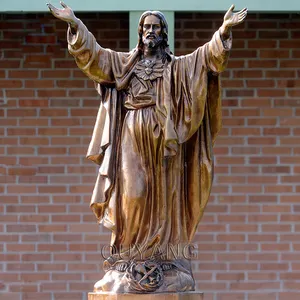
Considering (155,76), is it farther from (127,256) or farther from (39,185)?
(39,185)

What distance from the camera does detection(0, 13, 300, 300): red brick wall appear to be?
1228 cm

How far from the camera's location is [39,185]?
1247 centimetres

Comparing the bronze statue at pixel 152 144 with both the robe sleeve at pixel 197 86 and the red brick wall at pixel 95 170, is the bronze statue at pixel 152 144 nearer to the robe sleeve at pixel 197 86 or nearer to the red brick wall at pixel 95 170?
the robe sleeve at pixel 197 86

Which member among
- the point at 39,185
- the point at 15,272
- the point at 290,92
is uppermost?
the point at 290,92

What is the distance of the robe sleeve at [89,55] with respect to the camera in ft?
27.4

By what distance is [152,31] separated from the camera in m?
8.42

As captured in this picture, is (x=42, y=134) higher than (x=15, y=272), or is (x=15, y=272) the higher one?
(x=42, y=134)

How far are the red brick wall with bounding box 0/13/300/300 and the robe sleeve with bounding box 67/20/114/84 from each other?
157 inches

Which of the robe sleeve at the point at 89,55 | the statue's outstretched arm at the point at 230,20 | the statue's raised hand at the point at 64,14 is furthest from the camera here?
the robe sleeve at the point at 89,55

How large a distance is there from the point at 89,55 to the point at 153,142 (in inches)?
27.1

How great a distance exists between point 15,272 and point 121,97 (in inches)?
169

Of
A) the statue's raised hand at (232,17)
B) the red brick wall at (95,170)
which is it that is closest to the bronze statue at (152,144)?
the statue's raised hand at (232,17)
